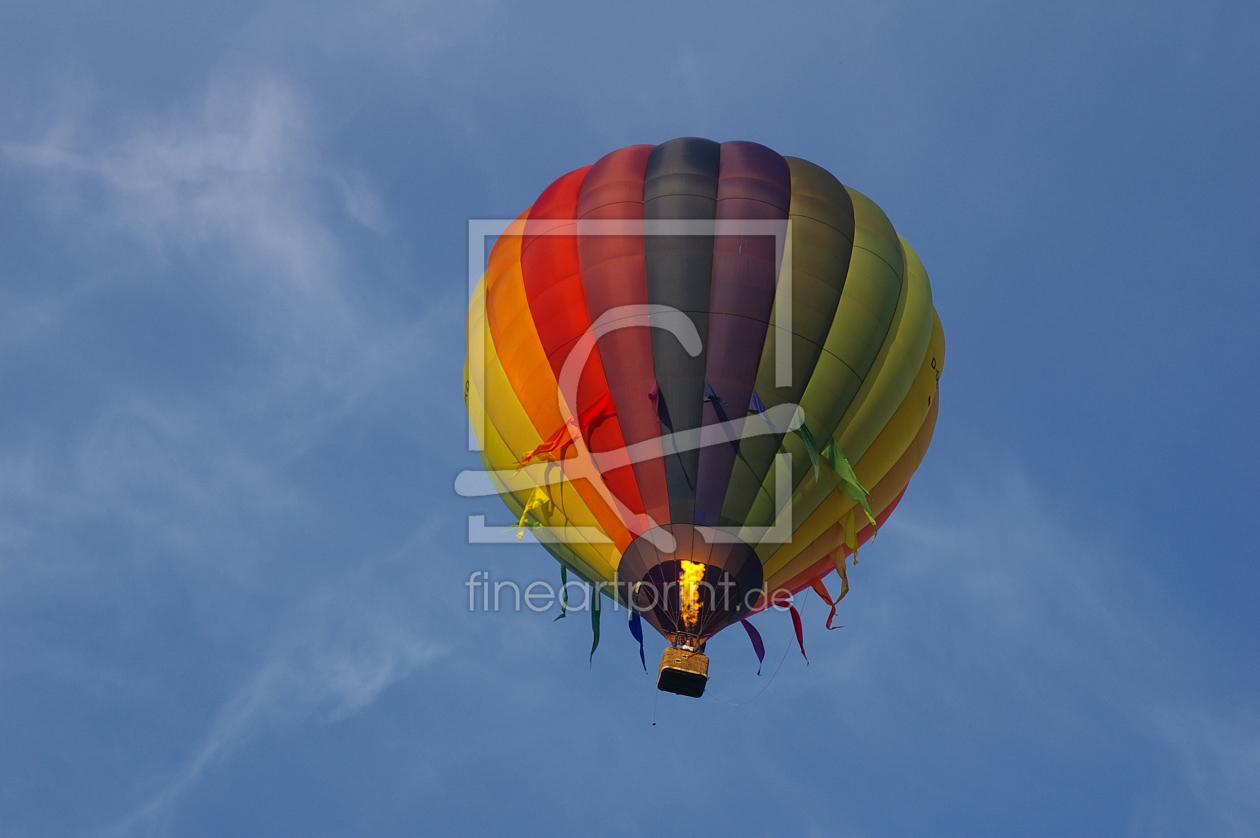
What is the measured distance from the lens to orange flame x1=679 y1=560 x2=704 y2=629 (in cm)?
2000

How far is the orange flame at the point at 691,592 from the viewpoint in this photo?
20.0m

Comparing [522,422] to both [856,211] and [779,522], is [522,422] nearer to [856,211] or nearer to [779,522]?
[779,522]

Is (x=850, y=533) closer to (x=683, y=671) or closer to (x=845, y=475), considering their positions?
(x=845, y=475)

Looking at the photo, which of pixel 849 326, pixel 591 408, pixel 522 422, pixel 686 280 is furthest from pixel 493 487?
pixel 849 326

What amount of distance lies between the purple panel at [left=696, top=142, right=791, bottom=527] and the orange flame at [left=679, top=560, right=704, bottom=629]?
0.70 metres

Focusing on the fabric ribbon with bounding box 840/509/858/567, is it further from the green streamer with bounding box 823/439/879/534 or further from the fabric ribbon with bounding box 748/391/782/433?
the fabric ribbon with bounding box 748/391/782/433

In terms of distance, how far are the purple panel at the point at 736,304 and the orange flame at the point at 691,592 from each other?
27.4 inches

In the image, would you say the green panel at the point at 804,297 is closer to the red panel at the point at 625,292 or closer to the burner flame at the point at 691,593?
the burner flame at the point at 691,593

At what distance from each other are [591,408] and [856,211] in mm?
6097

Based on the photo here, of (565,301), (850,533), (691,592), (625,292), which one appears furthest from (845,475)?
(565,301)

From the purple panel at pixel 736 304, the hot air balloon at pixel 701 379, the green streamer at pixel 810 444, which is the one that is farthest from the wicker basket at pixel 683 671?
the green streamer at pixel 810 444

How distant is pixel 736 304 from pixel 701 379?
1.44 metres

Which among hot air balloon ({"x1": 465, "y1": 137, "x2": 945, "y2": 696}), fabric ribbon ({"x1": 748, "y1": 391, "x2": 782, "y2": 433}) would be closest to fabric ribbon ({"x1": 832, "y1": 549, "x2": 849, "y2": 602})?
hot air balloon ({"x1": 465, "y1": 137, "x2": 945, "y2": 696})

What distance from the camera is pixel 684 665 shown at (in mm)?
19781
